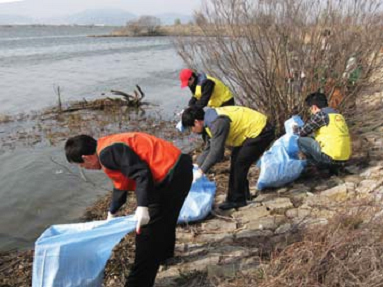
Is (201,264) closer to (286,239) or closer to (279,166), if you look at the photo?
(286,239)

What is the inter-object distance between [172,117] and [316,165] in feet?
21.4

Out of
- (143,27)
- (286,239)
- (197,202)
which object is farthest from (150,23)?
(286,239)

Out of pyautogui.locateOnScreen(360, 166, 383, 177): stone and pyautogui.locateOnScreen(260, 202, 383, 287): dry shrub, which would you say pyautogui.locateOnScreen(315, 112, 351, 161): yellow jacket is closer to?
pyautogui.locateOnScreen(360, 166, 383, 177): stone

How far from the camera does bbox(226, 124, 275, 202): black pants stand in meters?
4.25

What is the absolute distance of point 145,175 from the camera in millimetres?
2658

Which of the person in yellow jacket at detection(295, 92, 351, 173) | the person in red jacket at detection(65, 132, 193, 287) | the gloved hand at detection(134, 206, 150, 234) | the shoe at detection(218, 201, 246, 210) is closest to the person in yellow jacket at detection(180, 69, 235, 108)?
the person in yellow jacket at detection(295, 92, 351, 173)

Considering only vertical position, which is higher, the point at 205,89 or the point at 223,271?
the point at 205,89

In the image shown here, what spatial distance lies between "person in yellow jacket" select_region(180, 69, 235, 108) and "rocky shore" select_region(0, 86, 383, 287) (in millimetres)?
956

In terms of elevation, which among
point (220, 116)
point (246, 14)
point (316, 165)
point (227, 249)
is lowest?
point (227, 249)

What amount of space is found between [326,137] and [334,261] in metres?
2.46

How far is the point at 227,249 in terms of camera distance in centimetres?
375

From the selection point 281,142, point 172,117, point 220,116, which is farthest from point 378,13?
point 172,117

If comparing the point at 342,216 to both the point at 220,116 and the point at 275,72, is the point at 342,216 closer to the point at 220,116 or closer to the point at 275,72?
the point at 220,116

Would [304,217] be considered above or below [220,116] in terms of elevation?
below
